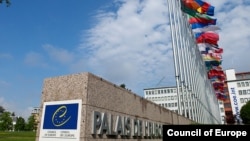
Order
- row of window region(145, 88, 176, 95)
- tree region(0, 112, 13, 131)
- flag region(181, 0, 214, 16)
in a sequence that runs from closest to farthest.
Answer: flag region(181, 0, 214, 16)
tree region(0, 112, 13, 131)
row of window region(145, 88, 176, 95)

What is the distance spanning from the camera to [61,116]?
653 cm

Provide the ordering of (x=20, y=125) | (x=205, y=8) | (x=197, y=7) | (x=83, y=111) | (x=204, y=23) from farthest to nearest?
(x=20, y=125), (x=204, y=23), (x=205, y=8), (x=197, y=7), (x=83, y=111)

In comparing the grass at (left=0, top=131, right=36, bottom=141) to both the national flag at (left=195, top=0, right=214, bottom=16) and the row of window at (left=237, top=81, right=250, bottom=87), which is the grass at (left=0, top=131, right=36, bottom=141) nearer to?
the national flag at (left=195, top=0, right=214, bottom=16)

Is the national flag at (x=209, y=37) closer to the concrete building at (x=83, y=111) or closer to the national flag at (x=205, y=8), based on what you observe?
the national flag at (x=205, y=8)

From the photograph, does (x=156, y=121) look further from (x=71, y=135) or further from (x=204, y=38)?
(x=204, y=38)

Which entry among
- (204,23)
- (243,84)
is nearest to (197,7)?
(204,23)

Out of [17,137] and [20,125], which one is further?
[20,125]

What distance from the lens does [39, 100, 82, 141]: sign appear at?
6.33 metres

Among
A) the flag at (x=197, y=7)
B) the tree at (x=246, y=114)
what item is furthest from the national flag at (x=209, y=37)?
the tree at (x=246, y=114)

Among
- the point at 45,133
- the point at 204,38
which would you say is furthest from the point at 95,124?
the point at 204,38

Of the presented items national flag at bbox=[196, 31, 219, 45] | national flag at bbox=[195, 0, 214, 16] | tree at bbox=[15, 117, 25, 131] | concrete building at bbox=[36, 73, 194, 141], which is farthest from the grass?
tree at bbox=[15, 117, 25, 131]

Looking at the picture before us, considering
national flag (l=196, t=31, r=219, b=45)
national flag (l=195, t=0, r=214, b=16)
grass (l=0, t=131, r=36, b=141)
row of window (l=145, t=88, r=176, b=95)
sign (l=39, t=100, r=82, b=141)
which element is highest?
row of window (l=145, t=88, r=176, b=95)

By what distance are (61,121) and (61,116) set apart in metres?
0.12

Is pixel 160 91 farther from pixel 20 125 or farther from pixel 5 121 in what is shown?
pixel 5 121
